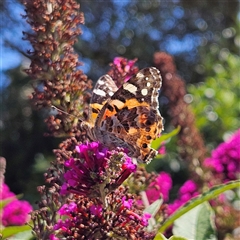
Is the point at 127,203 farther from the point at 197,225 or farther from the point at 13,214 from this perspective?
the point at 13,214

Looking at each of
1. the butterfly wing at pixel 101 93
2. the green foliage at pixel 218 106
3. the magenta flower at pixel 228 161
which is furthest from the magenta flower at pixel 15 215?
the green foliage at pixel 218 106

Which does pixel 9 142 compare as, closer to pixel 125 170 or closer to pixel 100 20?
pixel 100 20

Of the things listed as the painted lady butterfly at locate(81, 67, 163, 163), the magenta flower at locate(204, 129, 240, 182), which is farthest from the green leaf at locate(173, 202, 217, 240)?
the magenta flower at locate(204, 129, 240, 182)

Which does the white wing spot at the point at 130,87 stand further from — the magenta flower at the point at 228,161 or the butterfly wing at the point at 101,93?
the magenta flower at the point at 228,161

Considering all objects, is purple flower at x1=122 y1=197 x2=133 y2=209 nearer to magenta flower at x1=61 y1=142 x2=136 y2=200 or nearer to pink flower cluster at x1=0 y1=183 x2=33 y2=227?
magenta flower at x1=61 y1=142 x2=136 y2=200

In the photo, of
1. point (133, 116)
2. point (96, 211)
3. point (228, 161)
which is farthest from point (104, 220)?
point (228, 161)

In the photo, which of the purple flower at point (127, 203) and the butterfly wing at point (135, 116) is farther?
the butterfly wing at point (135, 116)
